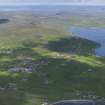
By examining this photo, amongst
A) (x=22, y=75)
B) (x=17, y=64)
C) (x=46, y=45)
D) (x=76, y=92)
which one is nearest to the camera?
(x=76, y=92)

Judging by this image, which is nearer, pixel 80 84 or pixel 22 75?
pixel 80 84

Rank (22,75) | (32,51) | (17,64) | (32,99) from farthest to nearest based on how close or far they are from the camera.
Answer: (32,51)
(17,64)
(22,75)
(32,99)

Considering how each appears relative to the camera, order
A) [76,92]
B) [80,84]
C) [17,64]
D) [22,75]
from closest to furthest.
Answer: [76,92] → [80,84] → [22,75] → [17,64]

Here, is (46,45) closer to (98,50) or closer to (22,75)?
(98,50)

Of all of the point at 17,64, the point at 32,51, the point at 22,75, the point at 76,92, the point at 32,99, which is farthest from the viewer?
the point at 32,51

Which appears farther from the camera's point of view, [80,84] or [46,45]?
[46,45]

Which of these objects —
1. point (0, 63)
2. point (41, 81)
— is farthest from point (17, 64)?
point (41, 81)

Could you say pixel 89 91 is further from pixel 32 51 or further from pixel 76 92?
pixel 32 51

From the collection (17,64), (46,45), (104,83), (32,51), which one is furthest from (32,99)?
(46,45)
